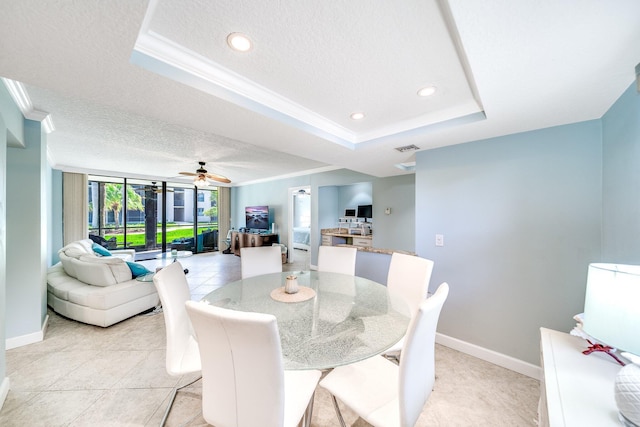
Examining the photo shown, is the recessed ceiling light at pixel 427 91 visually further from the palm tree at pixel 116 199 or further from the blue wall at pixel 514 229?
the palm tree at pixel 116 199

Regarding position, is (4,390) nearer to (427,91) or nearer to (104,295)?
(104,295)

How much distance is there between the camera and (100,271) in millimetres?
2865

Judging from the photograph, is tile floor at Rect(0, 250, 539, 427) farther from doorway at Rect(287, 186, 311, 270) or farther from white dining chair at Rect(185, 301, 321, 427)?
doorway at Rect(287, 186, 311, 270)

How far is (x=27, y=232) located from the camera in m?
2.38

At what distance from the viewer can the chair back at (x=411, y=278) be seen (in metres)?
1.87

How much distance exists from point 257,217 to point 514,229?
20.6 feet

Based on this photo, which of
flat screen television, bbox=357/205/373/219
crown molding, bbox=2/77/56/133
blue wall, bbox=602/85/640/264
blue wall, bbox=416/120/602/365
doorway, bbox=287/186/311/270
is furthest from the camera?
doorway, bbox=287/186/311/270

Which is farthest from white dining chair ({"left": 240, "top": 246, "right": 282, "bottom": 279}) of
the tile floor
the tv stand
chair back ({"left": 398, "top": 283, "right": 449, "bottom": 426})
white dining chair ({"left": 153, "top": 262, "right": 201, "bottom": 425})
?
the tv stand

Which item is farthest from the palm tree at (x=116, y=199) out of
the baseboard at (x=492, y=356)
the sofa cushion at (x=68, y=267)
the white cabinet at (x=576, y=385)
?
the white cabinet at (x=576, y=385)

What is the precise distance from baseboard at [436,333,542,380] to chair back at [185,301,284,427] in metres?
2.30

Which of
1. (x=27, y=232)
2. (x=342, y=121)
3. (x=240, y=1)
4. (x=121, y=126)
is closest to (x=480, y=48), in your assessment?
(x=240, y=1)

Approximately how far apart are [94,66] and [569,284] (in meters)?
3.63

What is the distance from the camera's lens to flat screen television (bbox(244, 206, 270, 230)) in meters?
6.98

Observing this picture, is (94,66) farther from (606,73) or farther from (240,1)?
(606,73)
